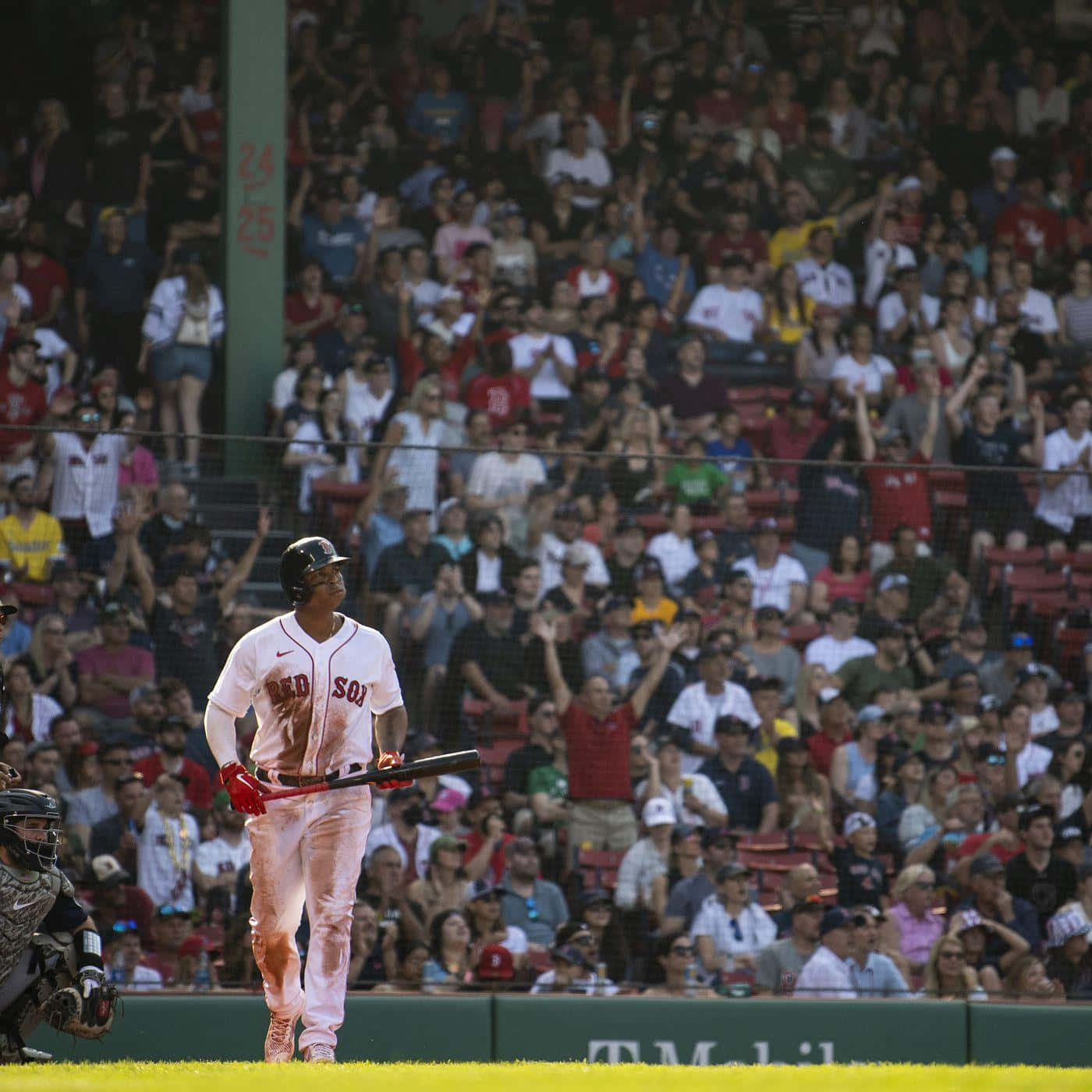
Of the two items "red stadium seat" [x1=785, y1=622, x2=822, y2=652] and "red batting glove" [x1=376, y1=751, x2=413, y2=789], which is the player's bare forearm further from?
"red stadium seat" [x1=785, y1=622, x2=822, y2=652]

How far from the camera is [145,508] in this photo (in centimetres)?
1120

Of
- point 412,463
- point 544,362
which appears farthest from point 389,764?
point 544,362

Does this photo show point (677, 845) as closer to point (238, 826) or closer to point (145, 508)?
point (238, 826)

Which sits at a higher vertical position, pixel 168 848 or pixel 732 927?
pixel 168 848

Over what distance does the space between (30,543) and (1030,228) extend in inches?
396

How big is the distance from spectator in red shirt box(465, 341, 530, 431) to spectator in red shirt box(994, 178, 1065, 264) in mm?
5048

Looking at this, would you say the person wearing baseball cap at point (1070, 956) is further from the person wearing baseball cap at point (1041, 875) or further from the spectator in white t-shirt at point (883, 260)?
the spectator in white t-shirt at point (883, 260)

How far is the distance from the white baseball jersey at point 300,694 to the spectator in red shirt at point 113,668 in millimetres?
3582

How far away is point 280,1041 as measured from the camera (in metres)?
7.72

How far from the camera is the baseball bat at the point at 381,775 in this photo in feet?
24.5

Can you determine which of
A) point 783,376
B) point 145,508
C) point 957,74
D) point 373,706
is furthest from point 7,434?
point 957,74

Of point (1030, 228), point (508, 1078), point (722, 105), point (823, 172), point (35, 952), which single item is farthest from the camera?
point (722, 105)

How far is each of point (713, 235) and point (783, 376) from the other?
154cm

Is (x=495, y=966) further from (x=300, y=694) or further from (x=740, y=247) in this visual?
(x=740, y=247)
